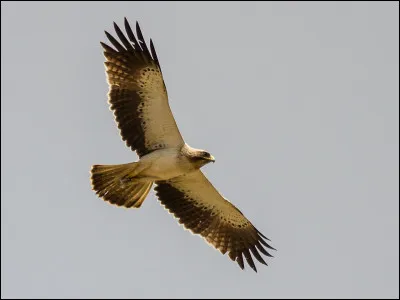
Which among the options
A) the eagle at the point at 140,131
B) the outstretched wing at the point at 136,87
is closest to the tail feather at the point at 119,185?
the eagle at the point at 140,131

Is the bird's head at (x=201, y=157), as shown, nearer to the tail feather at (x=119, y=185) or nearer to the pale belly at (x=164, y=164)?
the pale belly at (x=164, y=164)

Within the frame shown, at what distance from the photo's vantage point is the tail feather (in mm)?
16312

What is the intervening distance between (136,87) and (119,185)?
1.64m

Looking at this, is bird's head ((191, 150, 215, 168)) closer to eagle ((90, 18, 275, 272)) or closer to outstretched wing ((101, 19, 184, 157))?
eagle ((90, 18, 275, 272))

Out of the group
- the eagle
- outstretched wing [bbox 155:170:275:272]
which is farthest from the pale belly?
outstretched wing [bbox 155:170:275:272]

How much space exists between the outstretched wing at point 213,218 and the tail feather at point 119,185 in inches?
28.3

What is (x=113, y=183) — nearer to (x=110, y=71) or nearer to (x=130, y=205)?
(x=130, y=205)

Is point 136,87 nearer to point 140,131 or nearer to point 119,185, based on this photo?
point 140,131

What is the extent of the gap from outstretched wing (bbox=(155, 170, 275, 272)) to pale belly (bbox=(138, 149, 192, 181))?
1.10 meters

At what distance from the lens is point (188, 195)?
1755 centimetres

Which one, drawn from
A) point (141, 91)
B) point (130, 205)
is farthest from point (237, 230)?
point (141, 91)

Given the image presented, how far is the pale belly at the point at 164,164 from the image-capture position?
636 inches

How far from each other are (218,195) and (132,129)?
206cm

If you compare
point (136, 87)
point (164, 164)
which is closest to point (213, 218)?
point (164, 164)
